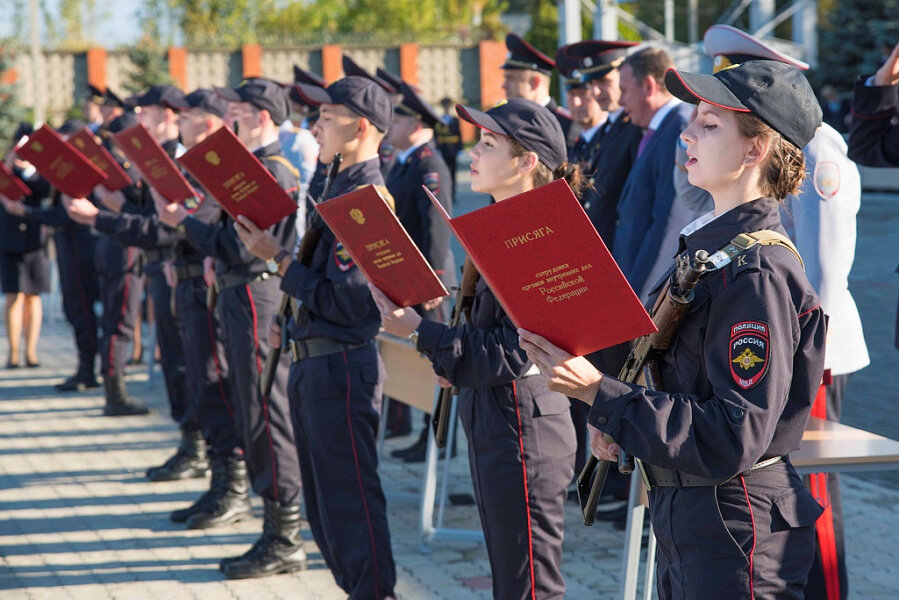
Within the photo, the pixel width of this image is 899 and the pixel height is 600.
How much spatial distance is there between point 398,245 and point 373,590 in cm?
159

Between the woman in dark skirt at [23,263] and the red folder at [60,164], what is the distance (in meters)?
3.76

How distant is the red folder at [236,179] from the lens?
480 centimetres

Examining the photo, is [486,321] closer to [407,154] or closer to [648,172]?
[648,172]

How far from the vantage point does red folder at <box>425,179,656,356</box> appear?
8.02 ft

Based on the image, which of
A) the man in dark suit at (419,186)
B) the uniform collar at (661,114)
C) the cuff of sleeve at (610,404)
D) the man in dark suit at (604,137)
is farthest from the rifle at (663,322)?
the man in dark suit at (419,186)

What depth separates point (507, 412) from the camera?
3.74 m

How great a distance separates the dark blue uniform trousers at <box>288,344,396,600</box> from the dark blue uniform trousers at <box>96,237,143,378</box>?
5031mm

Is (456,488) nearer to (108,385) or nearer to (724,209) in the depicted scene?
(108,385)

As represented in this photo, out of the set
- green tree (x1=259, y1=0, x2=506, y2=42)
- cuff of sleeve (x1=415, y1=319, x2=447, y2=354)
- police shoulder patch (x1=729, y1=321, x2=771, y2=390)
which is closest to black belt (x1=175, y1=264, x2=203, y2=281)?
cuff of sleeve (x1=415, y1=319, x2=447, y2=354)

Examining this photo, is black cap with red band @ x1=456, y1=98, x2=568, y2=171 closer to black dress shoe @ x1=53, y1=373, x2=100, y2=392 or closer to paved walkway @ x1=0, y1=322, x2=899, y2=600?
paved walkway @ x1=0, y1=322, x2=899, y2=600

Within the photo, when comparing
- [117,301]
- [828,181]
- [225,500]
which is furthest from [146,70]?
[828,181]

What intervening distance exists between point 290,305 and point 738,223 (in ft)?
8.54

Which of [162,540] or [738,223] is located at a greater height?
[738,223]

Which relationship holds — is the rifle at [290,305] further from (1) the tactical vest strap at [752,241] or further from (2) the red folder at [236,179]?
(1) the tactical vest strap at [752,241]
